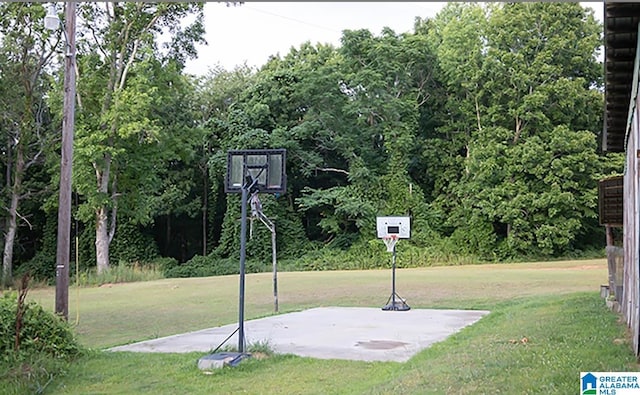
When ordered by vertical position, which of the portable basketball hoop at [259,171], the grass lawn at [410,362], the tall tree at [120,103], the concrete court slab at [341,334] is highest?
the tall tree at [120,103]

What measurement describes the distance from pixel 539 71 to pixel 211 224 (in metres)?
18.0

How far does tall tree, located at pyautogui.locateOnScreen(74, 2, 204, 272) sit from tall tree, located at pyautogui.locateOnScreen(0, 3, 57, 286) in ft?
6.21

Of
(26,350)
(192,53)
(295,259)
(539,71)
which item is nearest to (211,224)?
(295,259)

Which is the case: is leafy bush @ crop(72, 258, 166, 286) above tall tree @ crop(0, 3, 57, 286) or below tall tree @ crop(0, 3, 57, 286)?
below

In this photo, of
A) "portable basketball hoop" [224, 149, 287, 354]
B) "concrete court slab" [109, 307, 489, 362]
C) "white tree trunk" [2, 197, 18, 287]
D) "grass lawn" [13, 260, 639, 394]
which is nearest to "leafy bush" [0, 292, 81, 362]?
"grass lawn" [13, 260, 639, 394]

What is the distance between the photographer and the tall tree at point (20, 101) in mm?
25219

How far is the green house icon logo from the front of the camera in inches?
170

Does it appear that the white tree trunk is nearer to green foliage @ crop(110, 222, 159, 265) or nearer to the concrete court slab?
green foliage @ crop(110, 222, 159, 265)

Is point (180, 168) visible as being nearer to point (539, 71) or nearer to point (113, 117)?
point (113, 117)

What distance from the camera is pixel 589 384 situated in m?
4.37

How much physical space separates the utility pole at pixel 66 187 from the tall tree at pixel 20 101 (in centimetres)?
1517

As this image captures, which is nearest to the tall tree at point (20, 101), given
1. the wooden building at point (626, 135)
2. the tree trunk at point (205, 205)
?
the tree trunk at point (205, 205)

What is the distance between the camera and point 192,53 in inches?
1110

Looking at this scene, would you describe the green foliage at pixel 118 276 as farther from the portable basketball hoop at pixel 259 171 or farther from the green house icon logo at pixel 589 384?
the green house icon logo at pixel 589 384
